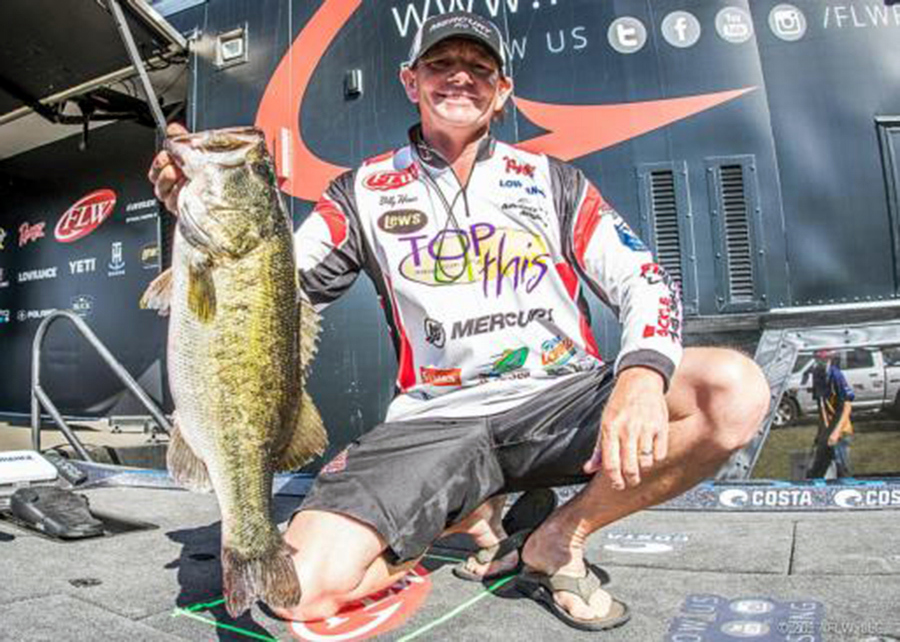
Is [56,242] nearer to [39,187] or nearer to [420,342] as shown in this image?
[39,187]

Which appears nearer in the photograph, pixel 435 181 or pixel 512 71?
pixel 435 181

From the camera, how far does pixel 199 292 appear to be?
1.33 m

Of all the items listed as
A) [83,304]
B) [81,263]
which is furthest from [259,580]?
[81,263]

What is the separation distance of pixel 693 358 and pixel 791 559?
753 mm

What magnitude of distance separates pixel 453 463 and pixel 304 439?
43 centimetres

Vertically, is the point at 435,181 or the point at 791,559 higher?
the point at 435,181

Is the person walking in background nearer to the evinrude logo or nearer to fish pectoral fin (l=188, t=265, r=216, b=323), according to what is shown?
fish pectoral fin (l=188, t=265, r=216, b=323)

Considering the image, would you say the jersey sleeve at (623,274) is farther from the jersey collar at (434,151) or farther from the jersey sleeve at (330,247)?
the jersey sleeve at (330,247)

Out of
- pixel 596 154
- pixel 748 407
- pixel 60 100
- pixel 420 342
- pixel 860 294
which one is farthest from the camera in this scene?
pixel 60 100

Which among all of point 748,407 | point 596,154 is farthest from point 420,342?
point 596,154

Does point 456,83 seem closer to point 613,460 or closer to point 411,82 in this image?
point 411,82

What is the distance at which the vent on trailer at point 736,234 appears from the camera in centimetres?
311

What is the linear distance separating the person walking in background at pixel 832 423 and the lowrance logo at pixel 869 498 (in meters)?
0.18

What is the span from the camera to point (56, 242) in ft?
Answer: 25.8
